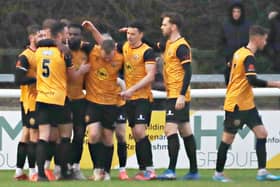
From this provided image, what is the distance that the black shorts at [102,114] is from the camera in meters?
15.2

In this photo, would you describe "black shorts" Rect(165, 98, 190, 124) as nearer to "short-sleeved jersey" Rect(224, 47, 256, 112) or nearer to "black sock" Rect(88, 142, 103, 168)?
"short-sleeved jersey" Rect(224, 47, 256, 112)

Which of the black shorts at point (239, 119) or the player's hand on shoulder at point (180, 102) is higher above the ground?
the player's hand on shoulder at point (180, 102)

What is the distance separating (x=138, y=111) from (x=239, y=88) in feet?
4.54

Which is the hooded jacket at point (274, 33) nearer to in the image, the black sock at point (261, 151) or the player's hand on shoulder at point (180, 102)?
the black sock at point (261, 151)

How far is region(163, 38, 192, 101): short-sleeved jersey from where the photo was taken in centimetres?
1498

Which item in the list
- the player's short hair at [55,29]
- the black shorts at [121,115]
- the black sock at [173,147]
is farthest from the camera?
the black shorts at [121,115]

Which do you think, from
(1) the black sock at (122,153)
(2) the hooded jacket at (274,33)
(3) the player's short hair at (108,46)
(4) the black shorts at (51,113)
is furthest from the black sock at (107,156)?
(2) the hooded jacket at (274,33)

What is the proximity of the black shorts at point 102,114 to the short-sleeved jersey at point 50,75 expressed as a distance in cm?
57

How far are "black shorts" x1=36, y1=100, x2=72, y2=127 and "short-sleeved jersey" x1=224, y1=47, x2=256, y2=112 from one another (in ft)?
6.94

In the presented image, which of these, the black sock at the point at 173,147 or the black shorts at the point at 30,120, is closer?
the black shorts at the point at 30,120

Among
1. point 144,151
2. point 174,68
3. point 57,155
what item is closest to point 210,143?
point 144,151

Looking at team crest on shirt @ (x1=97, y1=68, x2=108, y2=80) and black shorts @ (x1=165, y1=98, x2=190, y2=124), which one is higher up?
team crest on shirt @ (x1=97, y1=68, x2=108, y2=80)

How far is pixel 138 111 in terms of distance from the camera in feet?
50.2

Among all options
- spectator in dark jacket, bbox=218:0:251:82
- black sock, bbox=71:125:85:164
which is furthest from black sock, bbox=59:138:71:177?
spectator in dark jacket, bbox=218:0:251:82
